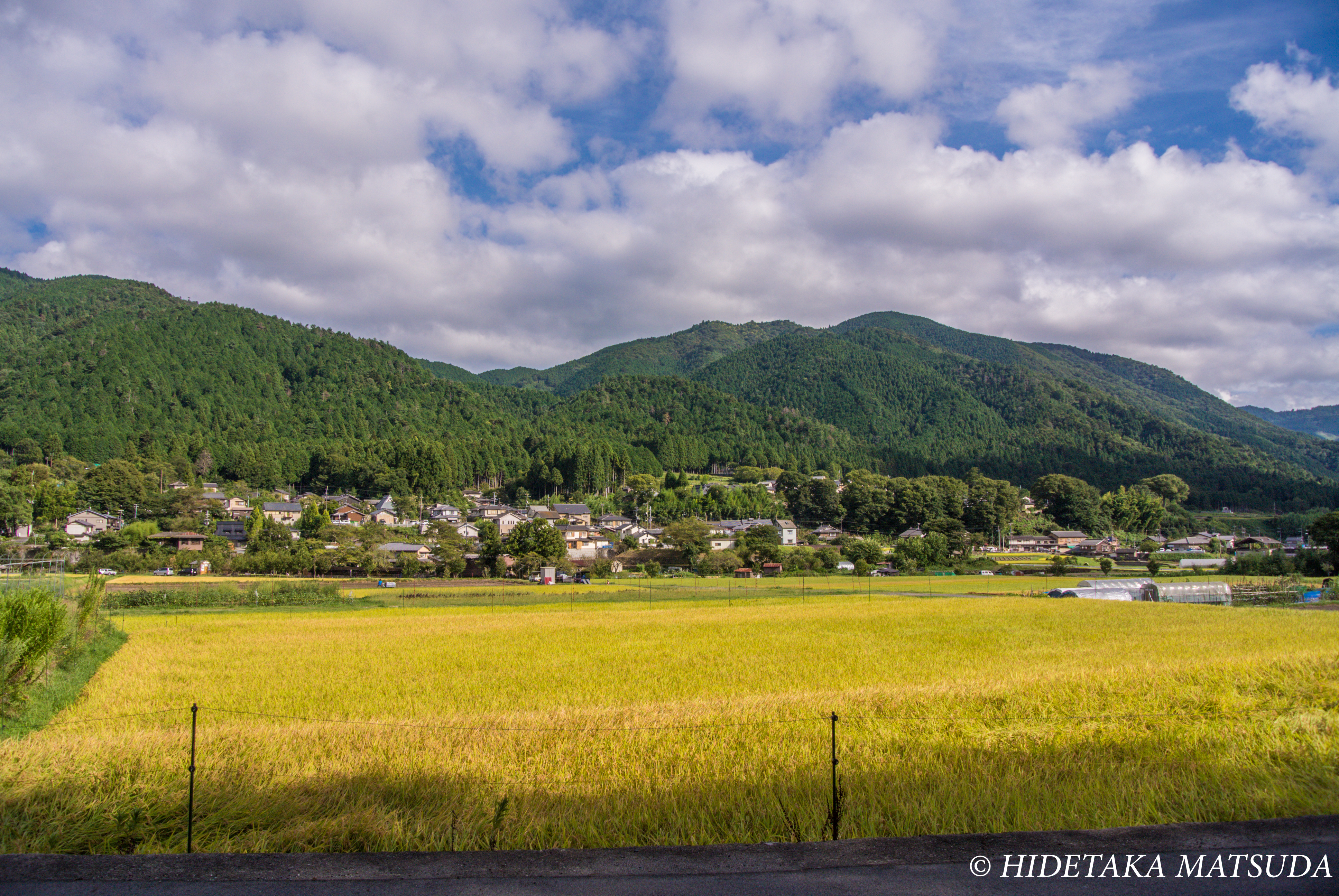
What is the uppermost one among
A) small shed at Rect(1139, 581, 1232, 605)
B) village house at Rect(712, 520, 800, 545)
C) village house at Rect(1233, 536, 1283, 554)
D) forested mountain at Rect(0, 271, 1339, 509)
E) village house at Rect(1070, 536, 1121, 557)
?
forested mountain at Rect(0, 271, 1339, 509)

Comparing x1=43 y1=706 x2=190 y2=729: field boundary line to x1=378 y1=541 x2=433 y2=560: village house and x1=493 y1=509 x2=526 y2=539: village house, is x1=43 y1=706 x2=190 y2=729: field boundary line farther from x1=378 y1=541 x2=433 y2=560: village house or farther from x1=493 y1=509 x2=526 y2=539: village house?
x1=493 y1=509 x2=526 y2=539: village house

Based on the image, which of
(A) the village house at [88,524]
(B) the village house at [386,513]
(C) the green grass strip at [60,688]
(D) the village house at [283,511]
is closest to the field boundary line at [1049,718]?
(C) the green grass strip at [60,688]

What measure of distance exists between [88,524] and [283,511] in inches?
831

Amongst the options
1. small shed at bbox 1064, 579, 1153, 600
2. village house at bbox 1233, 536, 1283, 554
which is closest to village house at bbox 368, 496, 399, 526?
small shed at bbox 1064, 579, 1153, 600

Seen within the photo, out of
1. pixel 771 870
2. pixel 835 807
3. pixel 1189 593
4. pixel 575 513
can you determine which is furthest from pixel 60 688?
pixel 575 513

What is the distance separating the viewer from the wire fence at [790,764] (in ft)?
24.9

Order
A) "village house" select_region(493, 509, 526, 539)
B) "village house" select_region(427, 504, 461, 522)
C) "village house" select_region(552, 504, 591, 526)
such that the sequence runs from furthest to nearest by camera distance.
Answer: "village house" select_region(427, 504, 461, 522) < "village house" select_region(552, 504, 591, 526) < "village house" select_region(493, 509, 526, 539)

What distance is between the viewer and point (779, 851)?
5.04 meters

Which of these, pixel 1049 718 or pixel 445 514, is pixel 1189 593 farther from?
pixel 445 514

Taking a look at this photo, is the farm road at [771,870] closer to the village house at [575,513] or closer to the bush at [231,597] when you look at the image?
the bush at [231,597]

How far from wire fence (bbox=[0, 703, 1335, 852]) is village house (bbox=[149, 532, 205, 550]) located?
67.0 metres

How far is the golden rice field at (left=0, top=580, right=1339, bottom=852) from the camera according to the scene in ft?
21.7

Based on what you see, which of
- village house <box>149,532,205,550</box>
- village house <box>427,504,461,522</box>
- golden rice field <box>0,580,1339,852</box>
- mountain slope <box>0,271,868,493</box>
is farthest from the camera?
mountain slope <box>0,271,868,493</box>

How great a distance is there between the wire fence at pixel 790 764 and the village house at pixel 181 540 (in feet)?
220
